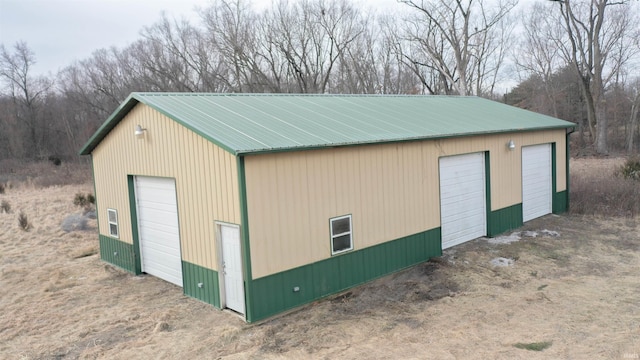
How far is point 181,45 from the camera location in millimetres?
35094

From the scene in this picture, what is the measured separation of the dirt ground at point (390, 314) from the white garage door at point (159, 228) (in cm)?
35

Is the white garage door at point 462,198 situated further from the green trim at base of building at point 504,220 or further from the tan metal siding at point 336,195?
the tan metal siding at point 336,195

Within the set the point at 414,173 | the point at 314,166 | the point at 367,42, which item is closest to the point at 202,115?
the point at 314,166

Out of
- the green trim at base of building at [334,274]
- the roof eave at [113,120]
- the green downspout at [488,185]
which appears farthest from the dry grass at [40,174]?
Answer: the green downspout at [488,185]

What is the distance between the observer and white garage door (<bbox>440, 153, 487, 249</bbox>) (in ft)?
36.9

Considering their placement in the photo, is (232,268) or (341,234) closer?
(232,268)

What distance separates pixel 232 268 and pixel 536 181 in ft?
34.1

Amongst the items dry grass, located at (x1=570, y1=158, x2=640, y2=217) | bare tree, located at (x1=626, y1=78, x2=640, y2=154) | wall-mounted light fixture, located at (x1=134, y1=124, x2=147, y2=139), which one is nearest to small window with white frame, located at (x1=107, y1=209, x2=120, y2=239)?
wall-mounted light fixture, located at (x1=134, y1=124, x2=147, y2=139)

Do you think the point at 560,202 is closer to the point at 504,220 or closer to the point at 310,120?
the point at 504,220

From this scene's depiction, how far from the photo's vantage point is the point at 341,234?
8680mm

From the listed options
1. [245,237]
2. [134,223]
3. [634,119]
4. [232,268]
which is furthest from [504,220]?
[634,119]

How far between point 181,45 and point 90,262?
26611 millimetres

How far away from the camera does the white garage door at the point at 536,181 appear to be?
45.3 ft

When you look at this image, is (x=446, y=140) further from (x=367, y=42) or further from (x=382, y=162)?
(x=367, y=42)
